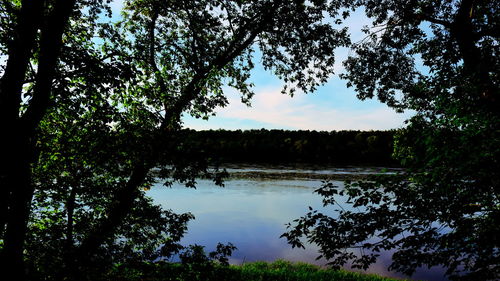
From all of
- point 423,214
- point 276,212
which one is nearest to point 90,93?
point 423,214

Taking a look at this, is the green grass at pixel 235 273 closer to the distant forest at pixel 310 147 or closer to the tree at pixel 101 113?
the tree at pixel 101 113

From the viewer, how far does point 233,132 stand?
112m

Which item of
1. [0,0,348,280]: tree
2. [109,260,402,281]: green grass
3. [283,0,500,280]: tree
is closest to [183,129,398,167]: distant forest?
[109,260,402,281]: green grass

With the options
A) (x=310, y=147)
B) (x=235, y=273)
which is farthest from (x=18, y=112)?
(x=310, y=147)

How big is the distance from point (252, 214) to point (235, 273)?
75.2 ft

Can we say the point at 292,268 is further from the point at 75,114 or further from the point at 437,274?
the point at 75,114

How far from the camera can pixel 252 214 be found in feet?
119

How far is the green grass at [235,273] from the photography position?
609cm

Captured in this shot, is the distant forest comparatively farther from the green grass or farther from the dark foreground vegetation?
the dark foreground vegetation

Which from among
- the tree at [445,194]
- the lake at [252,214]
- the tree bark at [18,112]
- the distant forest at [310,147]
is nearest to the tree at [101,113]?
the tree bark at [18,112]

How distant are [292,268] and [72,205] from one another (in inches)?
463

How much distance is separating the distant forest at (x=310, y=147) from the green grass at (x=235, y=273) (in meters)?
80.9

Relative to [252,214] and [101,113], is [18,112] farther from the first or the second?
[252,214]

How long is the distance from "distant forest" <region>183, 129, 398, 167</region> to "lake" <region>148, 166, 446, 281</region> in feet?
145
